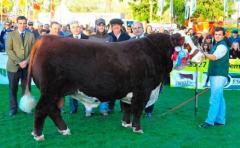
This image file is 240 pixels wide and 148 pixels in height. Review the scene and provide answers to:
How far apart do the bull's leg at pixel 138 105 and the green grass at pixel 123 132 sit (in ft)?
0.58

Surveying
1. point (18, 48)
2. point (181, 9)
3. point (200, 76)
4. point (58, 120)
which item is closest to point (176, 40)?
point (58, 120)

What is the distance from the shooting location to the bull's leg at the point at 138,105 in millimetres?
7762

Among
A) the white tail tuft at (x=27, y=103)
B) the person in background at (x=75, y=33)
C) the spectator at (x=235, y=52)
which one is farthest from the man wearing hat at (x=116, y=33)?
the spectator at (x=235, y=52)

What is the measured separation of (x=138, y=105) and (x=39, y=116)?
1.83 m

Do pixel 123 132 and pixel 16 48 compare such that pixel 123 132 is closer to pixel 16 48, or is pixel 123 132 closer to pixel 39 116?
pixel 39 116

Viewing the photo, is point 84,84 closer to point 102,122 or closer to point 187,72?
point 102,122

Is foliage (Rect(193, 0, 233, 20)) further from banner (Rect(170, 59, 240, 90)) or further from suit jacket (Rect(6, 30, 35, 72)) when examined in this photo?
suit jacket (Rect(6, 30, 35, 72))

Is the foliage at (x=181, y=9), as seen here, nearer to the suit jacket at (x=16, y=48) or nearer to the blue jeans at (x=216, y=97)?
the blue jeans at (x=216, y=97)

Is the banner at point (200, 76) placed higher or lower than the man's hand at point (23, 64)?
lower

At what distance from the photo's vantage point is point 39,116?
7203mm

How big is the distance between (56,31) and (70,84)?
2733 mm

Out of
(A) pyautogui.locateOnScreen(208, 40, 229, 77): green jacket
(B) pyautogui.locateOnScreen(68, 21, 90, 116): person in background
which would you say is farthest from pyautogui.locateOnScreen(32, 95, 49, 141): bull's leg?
(A) pyautogui.locateOnScreen(208, 40, 229, 77): green jacket

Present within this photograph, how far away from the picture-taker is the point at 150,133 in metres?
7.98

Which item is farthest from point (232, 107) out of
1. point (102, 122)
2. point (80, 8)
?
point (80, 8)
